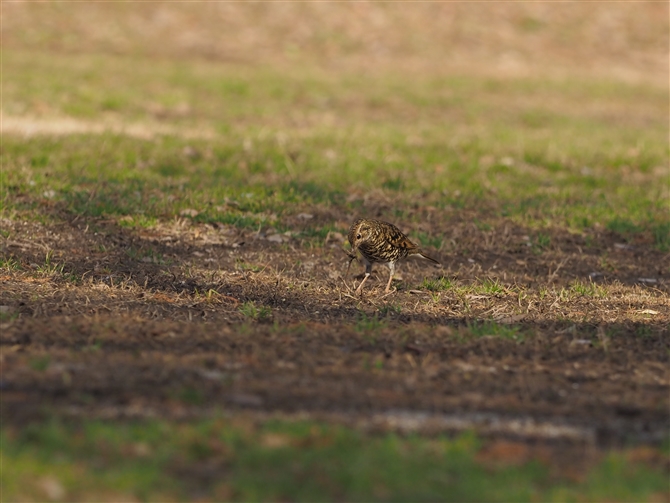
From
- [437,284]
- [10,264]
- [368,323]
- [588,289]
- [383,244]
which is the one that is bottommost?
[10,264]

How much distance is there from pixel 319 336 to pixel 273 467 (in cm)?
237

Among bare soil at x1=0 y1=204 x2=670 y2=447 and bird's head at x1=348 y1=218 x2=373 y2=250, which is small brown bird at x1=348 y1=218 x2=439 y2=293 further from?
bare soil at x1=0 y1=204 x2=670 y2=447

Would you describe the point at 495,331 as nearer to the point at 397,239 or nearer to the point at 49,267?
the point at 397,239

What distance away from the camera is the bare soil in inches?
221

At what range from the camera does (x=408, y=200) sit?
519 inches

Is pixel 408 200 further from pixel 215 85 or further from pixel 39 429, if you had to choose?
pixel 215 85

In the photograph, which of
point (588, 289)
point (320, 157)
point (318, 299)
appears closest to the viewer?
point (318, 299)

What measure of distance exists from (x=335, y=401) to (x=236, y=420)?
66 centimetres

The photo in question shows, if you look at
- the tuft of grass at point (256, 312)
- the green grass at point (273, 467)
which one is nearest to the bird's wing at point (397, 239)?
the tuft of grass at point (256, 312)

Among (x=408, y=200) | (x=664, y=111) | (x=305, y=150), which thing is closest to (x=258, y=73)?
(x=664, y=111)

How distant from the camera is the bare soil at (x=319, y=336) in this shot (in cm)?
562

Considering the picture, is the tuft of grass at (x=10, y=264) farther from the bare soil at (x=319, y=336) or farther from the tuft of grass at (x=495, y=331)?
the tuft of grass at (x=495, y=331)

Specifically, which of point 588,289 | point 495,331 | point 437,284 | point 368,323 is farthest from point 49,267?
point 588,289

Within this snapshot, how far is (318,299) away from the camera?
343 inches
